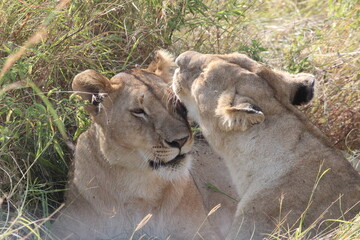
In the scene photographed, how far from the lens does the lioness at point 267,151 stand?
3318 millimetres

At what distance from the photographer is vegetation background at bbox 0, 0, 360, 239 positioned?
3.84 m

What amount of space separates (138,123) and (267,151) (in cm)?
Result: 70

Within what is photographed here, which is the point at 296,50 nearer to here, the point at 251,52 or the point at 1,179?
the point at 251,52

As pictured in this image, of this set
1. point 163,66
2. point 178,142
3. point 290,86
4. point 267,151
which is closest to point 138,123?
point 178,142

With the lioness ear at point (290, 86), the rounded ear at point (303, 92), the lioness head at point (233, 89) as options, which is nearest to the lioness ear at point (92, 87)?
the lioness head at point (233, 89)

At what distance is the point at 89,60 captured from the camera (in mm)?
4266

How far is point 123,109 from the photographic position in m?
3.70

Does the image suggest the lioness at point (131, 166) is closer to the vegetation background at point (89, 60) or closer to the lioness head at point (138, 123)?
the lioness head at point (138, 123)

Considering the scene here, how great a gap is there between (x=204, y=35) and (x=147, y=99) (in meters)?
1.61

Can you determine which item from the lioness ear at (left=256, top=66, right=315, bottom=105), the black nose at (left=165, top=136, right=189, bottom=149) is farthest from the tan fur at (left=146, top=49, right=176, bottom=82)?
the lioness ear at (left=256, top=66, right=315, bottom=105)

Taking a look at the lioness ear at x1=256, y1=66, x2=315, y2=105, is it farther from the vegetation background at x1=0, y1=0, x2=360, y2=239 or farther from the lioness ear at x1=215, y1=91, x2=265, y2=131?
the vegetation background at x1=0, y1=0, x2=360, y2=239

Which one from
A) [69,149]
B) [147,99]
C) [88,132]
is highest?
[147,99]

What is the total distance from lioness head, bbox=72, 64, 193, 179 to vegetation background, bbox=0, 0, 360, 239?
0.17m

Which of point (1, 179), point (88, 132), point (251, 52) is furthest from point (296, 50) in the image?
point (1, 179)
